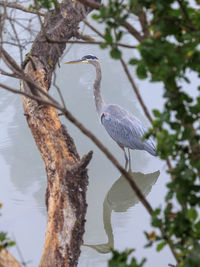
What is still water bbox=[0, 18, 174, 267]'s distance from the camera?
3.40m

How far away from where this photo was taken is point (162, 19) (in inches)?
41.7

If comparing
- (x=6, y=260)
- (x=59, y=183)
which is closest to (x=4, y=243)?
(x=6, y=260)

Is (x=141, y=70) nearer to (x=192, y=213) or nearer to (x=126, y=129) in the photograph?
(x=192, y=213)

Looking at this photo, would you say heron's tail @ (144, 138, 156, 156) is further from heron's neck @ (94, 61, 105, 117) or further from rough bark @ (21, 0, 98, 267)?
rough bark @ (21, 0, 98, 267)

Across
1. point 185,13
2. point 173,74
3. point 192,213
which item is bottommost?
point 192,213

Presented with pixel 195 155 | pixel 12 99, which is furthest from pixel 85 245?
pixel 12 99

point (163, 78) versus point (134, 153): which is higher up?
point (134, 153)

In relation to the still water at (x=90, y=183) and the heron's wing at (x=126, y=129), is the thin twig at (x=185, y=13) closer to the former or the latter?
the still water at (x=90, y=183)

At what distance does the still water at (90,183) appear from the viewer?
3396mm

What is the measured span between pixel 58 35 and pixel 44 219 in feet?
4.11

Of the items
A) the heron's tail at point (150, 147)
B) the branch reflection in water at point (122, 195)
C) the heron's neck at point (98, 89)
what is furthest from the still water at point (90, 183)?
the heron's neck at point (98, 89)

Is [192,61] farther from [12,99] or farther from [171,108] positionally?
[12,99]

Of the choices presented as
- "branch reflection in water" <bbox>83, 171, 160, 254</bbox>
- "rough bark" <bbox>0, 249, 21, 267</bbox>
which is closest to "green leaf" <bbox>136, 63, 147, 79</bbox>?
"rough bark" <bbox>0, 249, 21, 267</bbox>

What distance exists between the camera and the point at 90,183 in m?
4.21
